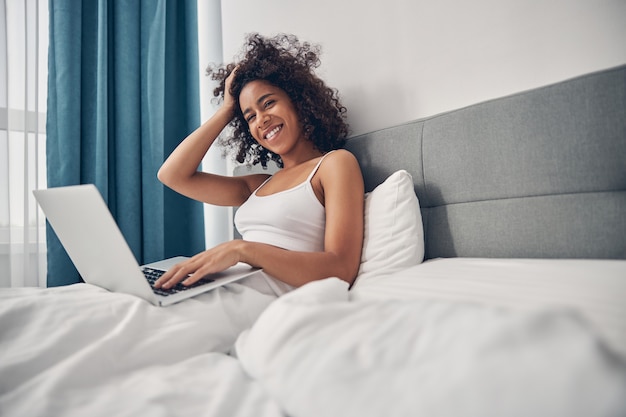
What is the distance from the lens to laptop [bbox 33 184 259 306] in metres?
0.73

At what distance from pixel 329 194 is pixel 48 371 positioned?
29.9 inches

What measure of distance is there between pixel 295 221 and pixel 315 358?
0.76m

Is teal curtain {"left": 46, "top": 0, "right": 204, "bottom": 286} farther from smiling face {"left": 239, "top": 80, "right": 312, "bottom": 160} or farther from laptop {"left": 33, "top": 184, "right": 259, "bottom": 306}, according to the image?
laptop {"left": 33, "top": 184, "right": 259, "bottom": 306}

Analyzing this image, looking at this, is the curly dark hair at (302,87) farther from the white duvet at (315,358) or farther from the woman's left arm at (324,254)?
the white duvet at (315,358)

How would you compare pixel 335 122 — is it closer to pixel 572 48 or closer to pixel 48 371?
pixel 572 48

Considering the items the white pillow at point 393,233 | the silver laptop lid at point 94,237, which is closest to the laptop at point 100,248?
the silver laptop lid at point 94,237

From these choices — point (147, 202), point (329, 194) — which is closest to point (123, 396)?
point (329, 194)

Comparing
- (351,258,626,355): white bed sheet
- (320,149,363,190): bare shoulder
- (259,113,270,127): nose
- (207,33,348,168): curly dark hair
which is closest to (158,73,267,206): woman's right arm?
(207,33,348,168): curly dark hair

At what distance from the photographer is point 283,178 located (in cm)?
136

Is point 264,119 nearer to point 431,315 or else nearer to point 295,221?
point 295,221

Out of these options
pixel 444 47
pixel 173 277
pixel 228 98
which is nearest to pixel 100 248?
pixel 173 277

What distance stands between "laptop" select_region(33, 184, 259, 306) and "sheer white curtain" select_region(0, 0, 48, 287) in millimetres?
1025

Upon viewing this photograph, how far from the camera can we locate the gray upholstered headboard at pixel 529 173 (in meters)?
0.80

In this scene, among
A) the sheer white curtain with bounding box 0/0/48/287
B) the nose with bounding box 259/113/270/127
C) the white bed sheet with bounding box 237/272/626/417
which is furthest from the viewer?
the sheer white curtain with bounding box 0/0/48/287
